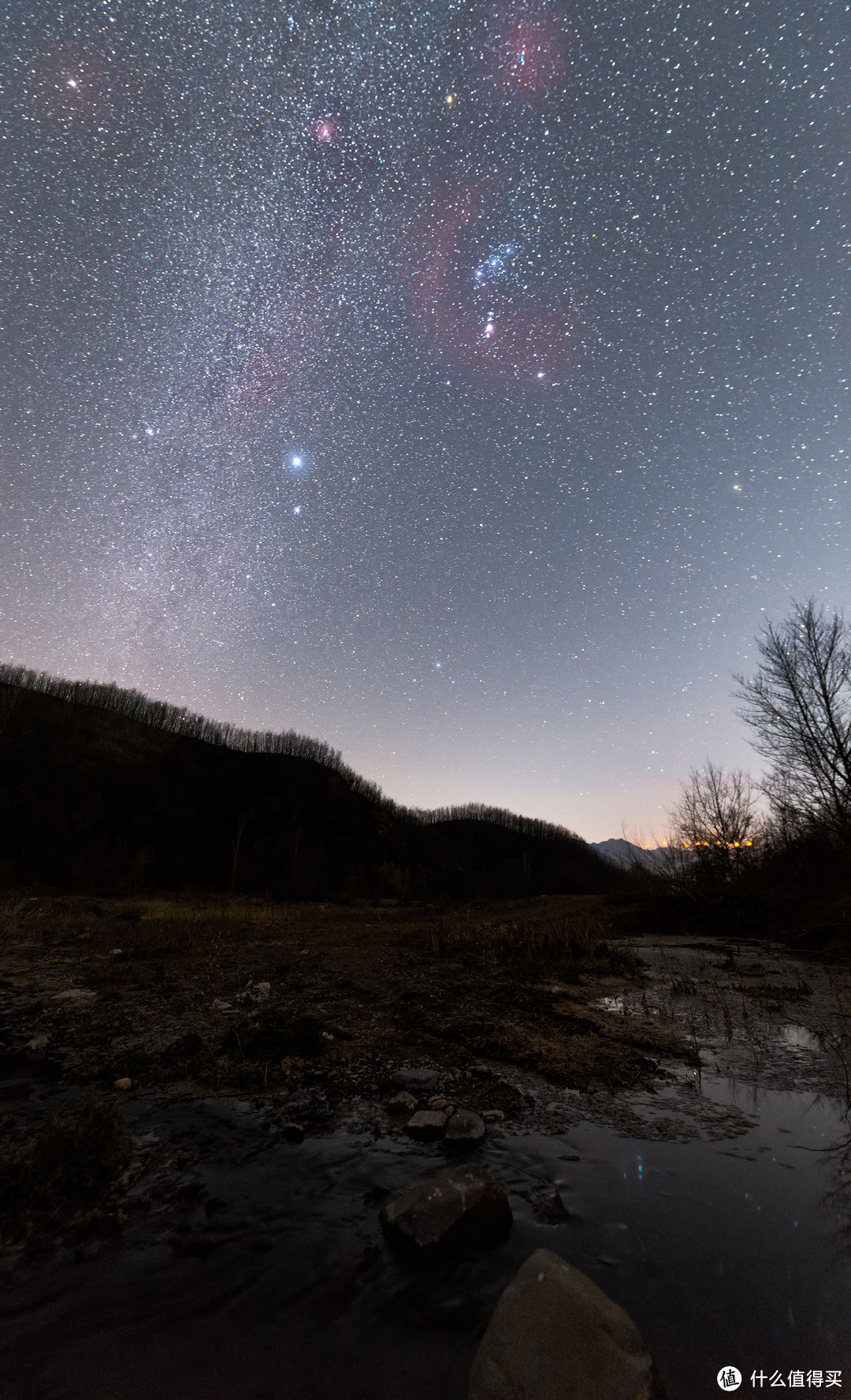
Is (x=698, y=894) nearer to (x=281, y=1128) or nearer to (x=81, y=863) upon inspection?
(x=281, y=1128)

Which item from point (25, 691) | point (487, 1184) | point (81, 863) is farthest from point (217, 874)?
point (487, 1184)

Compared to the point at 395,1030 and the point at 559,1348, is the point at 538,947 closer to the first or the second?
the point at 395,1030

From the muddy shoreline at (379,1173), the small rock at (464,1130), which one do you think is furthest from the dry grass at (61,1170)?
the small rock at (464,1130)

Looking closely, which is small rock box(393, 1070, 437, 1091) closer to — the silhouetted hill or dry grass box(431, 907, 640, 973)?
dry grass box(431, 907, 640, 973)

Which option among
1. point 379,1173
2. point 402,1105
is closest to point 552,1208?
point 379,1173

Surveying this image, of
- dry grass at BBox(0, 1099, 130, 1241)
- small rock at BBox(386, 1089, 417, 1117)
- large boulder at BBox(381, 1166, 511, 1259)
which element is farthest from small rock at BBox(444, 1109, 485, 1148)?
dry grass at BBox(0, 1099, 130, 1241)

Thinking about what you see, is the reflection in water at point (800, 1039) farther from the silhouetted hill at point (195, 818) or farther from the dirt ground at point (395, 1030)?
the silhouetted hill at point (195, 818)

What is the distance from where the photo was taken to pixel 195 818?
41.6 metres

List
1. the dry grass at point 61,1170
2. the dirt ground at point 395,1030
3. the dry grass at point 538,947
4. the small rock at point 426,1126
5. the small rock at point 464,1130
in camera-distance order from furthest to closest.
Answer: the dry grass at point 538,947, the dirt ground at point 395,1030, the small rock at point 426,1126, the small rock at point 464,1130, the dry grass at point 61,1170

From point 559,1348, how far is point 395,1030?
4.66 metres

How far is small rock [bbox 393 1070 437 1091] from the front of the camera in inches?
185

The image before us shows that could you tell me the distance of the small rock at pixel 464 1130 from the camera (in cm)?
378

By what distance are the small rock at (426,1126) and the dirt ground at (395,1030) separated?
0.19 m

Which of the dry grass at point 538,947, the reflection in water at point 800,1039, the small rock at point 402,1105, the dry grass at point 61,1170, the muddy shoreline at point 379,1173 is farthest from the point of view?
the dry grass at point 538,947
